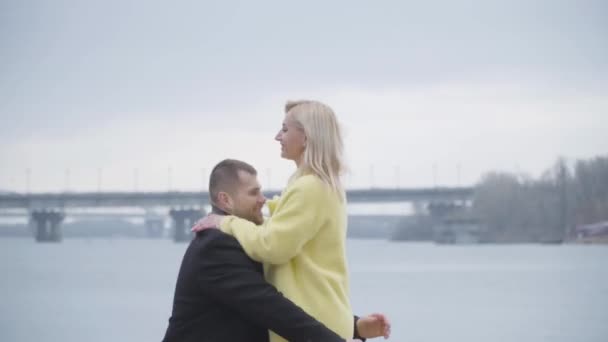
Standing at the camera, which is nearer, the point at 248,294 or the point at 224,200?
the point at 248,294

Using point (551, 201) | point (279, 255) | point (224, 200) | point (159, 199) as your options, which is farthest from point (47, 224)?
point (279, 255)

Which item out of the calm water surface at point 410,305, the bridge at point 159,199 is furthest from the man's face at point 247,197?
the bridge at point 159,199

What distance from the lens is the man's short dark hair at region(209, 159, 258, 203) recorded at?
11.0 feet

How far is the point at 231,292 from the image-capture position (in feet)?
10.5

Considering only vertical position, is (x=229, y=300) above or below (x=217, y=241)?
below

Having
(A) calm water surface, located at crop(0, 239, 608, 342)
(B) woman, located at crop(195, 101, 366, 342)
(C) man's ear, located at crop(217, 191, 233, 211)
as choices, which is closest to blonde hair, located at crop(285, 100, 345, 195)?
(B) woman, located at crop(195, 101, 366, 342)

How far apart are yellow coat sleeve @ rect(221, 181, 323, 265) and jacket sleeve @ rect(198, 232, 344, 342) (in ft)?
0.17

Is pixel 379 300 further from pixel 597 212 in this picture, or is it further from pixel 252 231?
pixel 597 212

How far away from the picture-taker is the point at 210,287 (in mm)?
→ 3232

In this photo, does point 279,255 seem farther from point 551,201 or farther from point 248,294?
point 551,201

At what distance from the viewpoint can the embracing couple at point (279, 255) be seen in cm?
321

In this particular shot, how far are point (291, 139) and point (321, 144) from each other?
117 millimetres

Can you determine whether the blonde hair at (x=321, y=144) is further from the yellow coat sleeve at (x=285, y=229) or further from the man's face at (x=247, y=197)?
the man's face at (x=247, y=197)

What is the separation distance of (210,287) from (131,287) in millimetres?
34879
